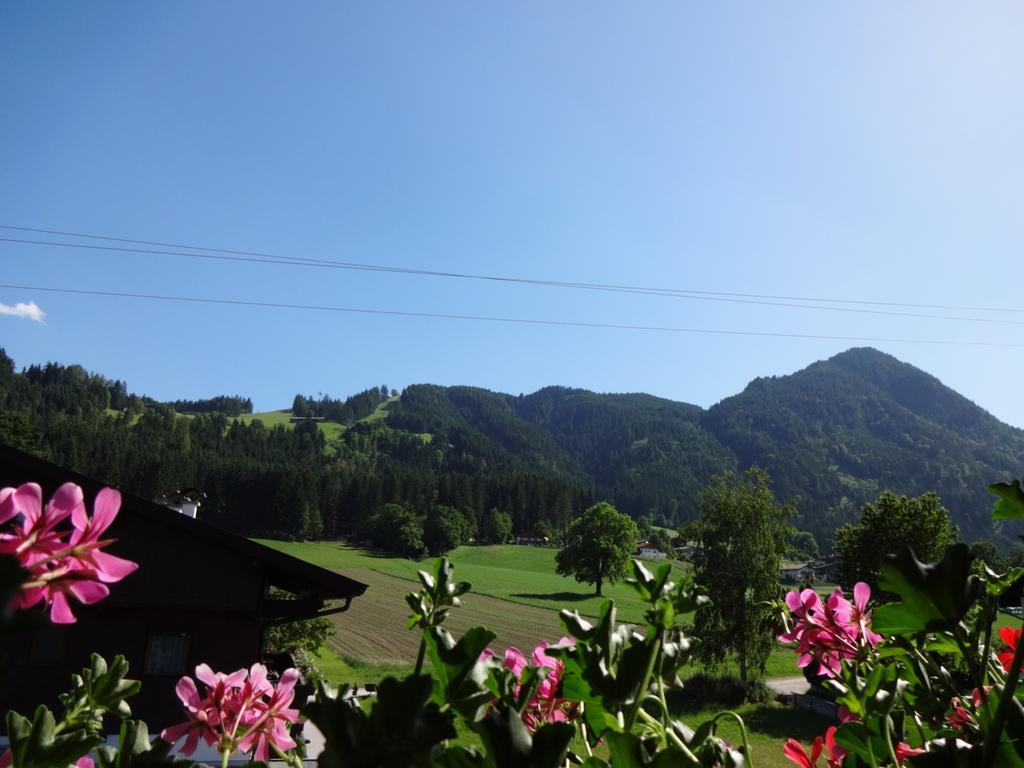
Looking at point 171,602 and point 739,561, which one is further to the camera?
point 739,561

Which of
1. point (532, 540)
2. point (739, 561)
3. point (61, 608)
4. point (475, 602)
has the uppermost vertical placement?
point (61, 608)

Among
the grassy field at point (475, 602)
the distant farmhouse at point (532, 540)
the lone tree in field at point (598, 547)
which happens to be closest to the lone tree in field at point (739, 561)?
the grassy field at point (475, 602)

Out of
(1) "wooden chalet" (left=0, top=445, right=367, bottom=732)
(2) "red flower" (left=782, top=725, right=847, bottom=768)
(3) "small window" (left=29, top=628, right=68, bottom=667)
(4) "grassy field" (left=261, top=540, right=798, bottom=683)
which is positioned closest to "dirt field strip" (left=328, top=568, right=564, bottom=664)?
(4) "grassy field" (left=261, top=540, right=798, bottom=683)

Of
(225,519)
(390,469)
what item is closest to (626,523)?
(225,519)

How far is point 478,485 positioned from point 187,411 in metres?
98.9

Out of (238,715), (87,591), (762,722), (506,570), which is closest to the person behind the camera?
(87,591)

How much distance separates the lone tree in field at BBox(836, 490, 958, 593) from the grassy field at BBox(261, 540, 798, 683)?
7841 millimetres

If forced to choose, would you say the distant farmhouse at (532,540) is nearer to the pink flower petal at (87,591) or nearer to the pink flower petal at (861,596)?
the pink flower petal at (861,596)

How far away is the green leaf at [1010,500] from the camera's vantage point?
66cm

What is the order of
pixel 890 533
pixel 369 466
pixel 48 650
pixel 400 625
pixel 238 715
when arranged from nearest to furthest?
pixel 238 715, pixel 48 650, pixel 890 533, pixel 400 625, pixel 369 466

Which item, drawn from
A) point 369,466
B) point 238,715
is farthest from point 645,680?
point 369,466

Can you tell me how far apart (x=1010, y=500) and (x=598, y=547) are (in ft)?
194

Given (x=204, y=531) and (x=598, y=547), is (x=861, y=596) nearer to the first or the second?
(x=204, y=531)

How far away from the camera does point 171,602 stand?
994 centimetres
